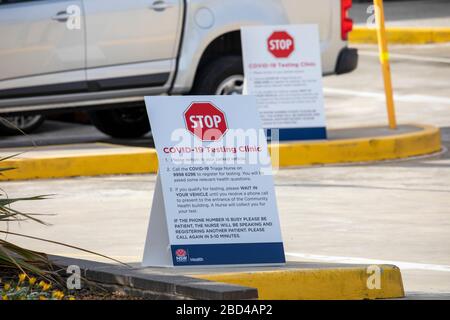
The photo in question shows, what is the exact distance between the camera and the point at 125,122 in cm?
1468

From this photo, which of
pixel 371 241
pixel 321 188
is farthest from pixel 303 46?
pixel 371 241

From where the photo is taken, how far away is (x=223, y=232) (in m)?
7.60

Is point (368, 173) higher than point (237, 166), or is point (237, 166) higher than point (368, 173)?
point (368, 173)

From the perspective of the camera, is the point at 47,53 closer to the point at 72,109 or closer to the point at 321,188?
the point at 72,109

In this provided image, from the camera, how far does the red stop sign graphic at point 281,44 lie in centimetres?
1325

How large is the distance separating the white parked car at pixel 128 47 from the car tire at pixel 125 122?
49 cm

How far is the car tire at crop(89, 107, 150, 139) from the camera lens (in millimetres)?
14664

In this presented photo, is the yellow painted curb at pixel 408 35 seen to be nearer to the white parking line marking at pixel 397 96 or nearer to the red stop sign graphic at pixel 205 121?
the white parking line marking at pixel 397 96

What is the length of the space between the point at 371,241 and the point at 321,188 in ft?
7.99

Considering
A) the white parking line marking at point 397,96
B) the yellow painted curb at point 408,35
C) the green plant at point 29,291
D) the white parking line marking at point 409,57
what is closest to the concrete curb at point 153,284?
the green plant at point 29,291

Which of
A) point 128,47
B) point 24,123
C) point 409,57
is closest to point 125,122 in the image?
point 128,47
